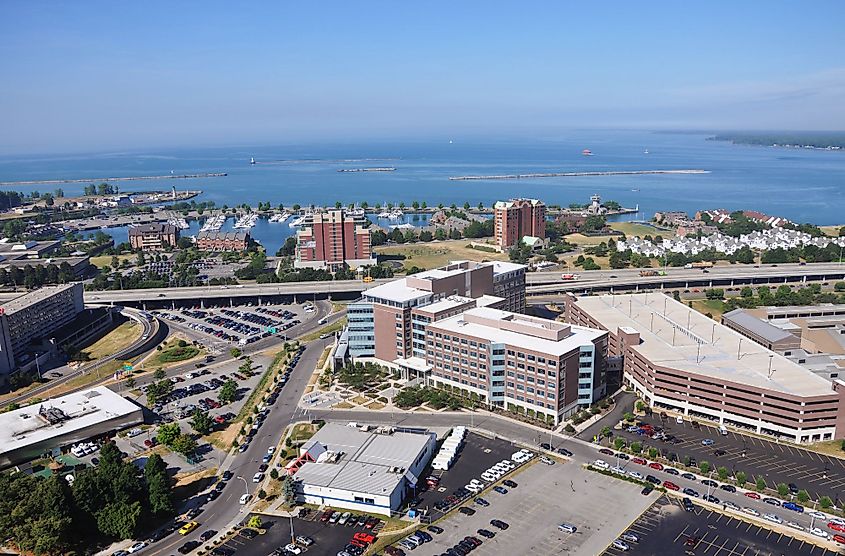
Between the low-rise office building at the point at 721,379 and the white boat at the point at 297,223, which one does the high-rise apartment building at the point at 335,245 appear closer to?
the white boat at the point at 297,223

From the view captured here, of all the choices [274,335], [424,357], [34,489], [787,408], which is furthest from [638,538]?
[274,335]

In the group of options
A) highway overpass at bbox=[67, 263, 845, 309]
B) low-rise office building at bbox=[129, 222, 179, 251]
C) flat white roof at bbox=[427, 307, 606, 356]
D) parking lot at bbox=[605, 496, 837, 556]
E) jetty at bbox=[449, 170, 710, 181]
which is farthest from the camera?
jetty at bbox=[449, 170, 710, 181]

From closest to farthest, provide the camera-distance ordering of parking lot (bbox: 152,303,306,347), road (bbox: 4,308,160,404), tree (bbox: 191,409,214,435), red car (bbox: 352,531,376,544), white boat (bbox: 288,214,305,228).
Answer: red car (bbox: 352,531,376,544) → tree (bbox: 191,409,214,435) → road (bbox: 4,308,160,404) → parking lot (bbox: 152,303,306,347) → white boat (bbox: 288,214,305,228)

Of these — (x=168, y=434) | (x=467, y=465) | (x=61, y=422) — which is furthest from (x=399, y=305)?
(x=61, y=422)

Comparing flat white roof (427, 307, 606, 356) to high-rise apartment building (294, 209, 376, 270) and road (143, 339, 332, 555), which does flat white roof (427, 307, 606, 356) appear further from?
high-rise apartment building (294, 209, 376, 270)

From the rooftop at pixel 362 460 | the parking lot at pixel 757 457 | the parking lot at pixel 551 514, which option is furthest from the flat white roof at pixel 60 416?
the parking lot at pixel 757 457

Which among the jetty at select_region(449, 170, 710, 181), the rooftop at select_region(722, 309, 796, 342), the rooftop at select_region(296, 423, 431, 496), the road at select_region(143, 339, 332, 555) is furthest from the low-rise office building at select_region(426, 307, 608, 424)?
the jetty at select_region(449, 170, 710, 181)
